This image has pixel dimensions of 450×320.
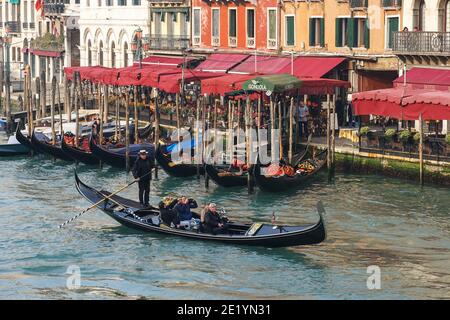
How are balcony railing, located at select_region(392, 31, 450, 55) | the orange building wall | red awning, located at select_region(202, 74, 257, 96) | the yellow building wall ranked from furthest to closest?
the orange building wall → the yellow building wall → red awning, located at select_region(202, 74, 257, 96) → balcony railing, located at select_region(392, 31, 450, 55)

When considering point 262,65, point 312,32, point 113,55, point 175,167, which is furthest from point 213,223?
point 113,55

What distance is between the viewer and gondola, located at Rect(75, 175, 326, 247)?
2323 cm

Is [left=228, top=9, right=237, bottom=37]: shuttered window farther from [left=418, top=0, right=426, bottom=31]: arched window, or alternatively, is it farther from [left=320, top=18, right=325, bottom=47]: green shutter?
[left=418, top=0, right=426, bottom=31]: arched window

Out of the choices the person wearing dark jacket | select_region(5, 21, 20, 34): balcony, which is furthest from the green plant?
select_region(5, 21, 20, 34): balcony

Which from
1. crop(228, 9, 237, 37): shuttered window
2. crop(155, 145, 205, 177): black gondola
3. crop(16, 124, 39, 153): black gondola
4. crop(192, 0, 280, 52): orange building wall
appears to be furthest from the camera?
crop(228, 9, 237, 37): shuttered window

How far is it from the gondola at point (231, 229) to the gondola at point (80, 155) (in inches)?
354

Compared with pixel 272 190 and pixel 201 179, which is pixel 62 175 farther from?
pixel 272 190

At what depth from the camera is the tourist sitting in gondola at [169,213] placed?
24.8 meters

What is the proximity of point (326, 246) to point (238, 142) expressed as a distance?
9.68 metres

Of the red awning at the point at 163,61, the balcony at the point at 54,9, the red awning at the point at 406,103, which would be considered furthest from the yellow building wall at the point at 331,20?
the balcony at the point at 54,9

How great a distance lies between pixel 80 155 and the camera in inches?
1422

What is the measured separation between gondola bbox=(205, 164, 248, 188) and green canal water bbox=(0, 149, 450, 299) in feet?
0.64

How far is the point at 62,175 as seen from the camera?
34.8 meters
